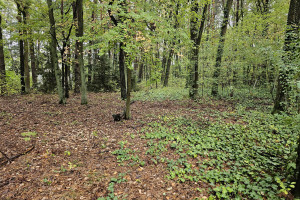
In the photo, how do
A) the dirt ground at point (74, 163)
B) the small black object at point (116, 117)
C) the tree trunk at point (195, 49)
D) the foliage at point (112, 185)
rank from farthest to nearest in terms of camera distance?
1. the tree trunk at point (195, 49)
2. the small black object at point (116, 117)
3. the dirt ground at point (74, 163)
4. the foliage at point (112, 185)

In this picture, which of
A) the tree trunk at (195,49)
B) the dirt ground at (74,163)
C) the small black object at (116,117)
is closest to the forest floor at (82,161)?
the dirt ground at (74,163)

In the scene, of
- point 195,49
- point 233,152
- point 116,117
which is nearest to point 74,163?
point 116,117

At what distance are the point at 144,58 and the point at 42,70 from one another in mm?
13089

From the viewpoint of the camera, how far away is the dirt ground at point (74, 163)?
354 cm

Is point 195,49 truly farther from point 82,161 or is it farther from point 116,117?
point 82,161

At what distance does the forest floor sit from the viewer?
11.6 feet

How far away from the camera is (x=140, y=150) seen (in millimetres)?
5246

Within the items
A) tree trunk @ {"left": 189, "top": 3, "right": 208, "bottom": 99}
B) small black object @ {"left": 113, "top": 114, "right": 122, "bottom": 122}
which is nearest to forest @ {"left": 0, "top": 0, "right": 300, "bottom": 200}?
small black object @ {"left": 113, "top": 114, "right": 122, "bottom": 122}

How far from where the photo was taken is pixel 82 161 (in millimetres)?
4641

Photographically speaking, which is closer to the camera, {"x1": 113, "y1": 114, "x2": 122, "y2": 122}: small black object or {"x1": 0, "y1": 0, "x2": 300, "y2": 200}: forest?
{"x1": 0, "y1": 0, "x2": 300, "y2": 200}: forest

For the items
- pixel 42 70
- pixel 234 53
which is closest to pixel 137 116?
pixel 234 53

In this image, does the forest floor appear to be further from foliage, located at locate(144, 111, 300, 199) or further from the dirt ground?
foliage, located at locate(144, 111, 300, 199)

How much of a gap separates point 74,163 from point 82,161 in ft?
0.72

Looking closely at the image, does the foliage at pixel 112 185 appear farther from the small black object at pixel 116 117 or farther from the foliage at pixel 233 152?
the small black object at pixel 116 117
